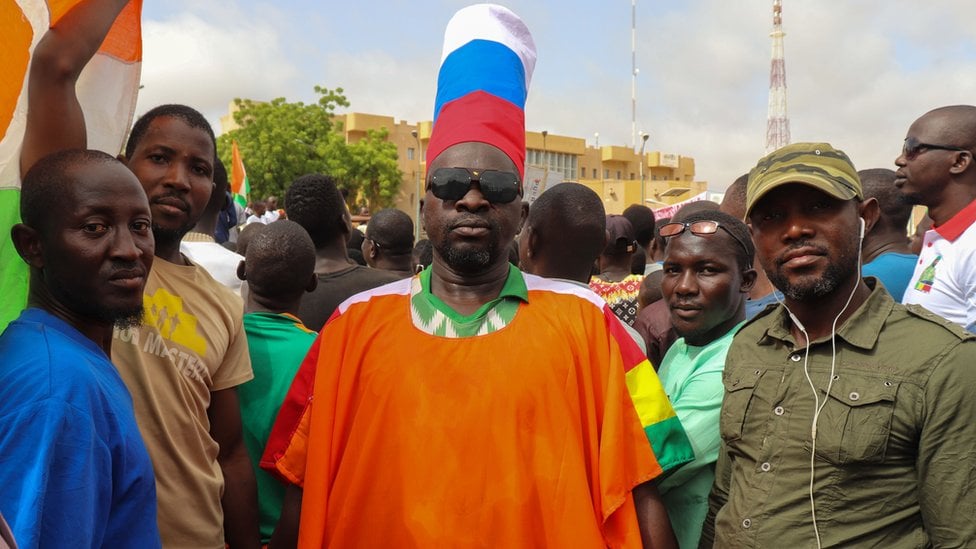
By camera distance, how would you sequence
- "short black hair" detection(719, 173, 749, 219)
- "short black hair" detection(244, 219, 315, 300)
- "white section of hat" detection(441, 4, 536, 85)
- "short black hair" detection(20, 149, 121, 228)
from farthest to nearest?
"short black hair" detection(719, 173, 749, 219) → "short black hair" detection(244, 219, 315, 300) → "white section of hat" detection(441, 4, 536, 85) → "short black hair" detection(20, 149, 121, 228)

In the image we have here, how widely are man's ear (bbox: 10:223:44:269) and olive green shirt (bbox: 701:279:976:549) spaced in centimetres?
183

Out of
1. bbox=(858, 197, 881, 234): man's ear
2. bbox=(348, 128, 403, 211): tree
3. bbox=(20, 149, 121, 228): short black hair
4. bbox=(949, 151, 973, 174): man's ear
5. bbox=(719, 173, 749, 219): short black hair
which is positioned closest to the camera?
bbox=(20, 149, 121, 228): short black hair

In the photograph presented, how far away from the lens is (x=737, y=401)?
244 centimetres

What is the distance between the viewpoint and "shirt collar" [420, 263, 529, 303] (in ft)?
8.43

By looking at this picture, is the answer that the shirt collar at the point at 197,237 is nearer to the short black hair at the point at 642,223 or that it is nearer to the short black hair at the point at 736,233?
the short black hair at the point at 736,233

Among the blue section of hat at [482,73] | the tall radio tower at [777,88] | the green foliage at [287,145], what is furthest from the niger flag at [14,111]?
the tall radio tower at [777,88]

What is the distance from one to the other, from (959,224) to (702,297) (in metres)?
1.53

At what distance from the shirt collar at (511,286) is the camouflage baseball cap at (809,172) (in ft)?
2.27

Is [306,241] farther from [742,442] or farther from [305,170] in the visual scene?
[305,170]

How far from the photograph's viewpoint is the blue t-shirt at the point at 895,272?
4.18 meters

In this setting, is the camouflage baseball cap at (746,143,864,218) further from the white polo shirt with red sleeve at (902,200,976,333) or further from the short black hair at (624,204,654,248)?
the short black hair at (624,204,654,248)

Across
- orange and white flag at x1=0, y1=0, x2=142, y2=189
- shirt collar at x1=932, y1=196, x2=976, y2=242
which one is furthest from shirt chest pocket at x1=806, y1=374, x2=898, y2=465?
orange and white flag at x1=0, y1=0, x2=142, y2=189

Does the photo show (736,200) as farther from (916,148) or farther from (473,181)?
(473,181)

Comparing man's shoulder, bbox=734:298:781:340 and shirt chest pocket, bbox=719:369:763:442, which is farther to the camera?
man's shoulder, bbox=734:298:781:340
